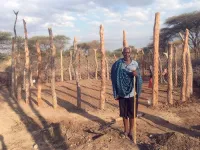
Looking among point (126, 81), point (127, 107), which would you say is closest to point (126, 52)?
point (126, 81)

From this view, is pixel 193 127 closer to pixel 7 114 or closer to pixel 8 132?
pixel 8 132

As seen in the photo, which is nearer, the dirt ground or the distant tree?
the dirt ground

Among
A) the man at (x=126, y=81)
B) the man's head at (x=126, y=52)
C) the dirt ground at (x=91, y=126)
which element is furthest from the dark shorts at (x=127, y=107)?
the man's head at (x=126, y=52)

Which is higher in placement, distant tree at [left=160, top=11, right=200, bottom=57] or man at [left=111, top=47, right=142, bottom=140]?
distant tree at [left=160, top=11, right=200, bottom=57]

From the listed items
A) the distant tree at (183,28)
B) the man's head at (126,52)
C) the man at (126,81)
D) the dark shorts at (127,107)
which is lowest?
the dark shorts at (127,107)

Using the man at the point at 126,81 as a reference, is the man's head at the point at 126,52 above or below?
above

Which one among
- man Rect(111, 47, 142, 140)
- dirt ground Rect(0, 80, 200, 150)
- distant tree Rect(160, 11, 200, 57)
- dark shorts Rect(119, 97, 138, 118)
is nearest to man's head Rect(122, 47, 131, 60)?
man Rect(111, 47, 142, 140)

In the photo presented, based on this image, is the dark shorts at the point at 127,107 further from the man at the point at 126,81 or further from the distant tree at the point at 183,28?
the distant tree at the point at 183,28

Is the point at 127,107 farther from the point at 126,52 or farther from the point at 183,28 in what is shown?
the point at 183,28

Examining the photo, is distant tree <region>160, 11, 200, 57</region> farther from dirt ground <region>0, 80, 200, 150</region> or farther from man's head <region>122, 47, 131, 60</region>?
man's head <region>122, 47, 131, 60</region>

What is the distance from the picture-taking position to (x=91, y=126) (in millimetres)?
7879

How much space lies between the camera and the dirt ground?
238 inches

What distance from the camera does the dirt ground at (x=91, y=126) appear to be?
238 inches

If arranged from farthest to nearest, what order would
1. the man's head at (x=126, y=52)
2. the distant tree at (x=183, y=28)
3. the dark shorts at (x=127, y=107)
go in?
the distant tree at (x=183, y=28)
the dark shorts at (x=127, y=107)
the man's head at (x=126, y=52)
